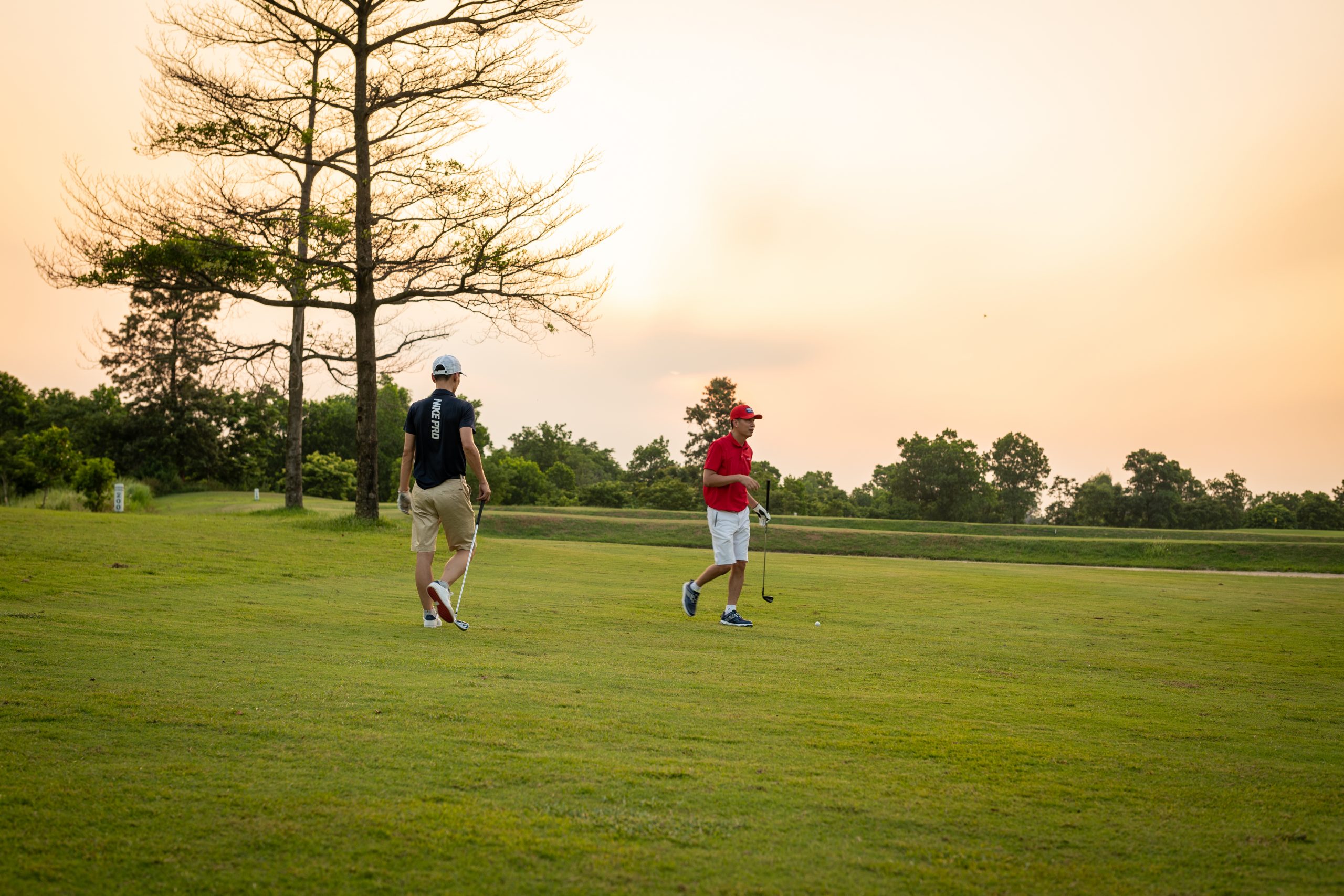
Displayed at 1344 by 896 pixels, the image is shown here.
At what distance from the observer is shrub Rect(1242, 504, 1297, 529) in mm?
56469

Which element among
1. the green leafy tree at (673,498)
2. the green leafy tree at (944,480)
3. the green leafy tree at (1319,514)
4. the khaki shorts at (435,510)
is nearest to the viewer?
the khaki shorts at (435,510)

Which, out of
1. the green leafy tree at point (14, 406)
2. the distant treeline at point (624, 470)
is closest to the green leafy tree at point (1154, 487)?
the distant treeline at point (624, 470)

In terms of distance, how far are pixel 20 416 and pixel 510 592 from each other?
6365cm

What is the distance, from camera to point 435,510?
354 inches

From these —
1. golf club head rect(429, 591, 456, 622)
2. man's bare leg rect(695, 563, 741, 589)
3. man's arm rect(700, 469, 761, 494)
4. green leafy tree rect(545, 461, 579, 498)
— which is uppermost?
green leafy tree rect(545, 461, 579, 498)

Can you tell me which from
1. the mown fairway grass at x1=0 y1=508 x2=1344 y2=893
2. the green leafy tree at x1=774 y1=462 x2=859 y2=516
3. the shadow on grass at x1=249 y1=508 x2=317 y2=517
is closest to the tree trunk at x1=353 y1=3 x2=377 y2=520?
the shadow on grass at x1=249 y1=508 x2=317 y2=517

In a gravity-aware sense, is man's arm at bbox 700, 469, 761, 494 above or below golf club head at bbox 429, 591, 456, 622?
above

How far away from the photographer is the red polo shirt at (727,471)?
10672 millimetres

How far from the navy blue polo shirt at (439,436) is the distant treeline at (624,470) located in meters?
34.9

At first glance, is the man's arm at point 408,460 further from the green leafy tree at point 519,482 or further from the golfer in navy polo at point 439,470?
the green leafy tree at point 519,482

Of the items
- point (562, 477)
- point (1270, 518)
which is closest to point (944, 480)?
point (1270, 518)

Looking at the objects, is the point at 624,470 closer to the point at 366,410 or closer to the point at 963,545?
the point at 963,545

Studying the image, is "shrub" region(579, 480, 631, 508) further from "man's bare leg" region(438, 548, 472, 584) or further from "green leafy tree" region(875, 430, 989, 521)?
"man's bare leg" region(438, 548, 472, 584)

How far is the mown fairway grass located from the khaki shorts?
957 mm
